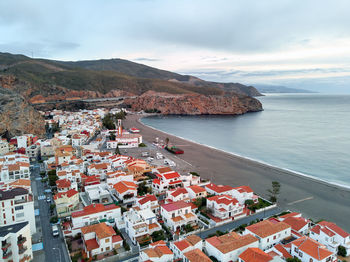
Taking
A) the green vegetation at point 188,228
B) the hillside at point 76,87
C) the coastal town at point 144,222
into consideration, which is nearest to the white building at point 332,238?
the coastal town at point 144,222

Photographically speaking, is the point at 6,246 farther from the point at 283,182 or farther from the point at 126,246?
the point at 283,182

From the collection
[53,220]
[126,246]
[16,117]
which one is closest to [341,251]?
[126,246]

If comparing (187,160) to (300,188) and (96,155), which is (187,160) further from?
(300,188)

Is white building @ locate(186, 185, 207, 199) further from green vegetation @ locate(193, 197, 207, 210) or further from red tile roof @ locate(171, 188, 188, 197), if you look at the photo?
red tile roof @ locate(171, 188, 188, 197)

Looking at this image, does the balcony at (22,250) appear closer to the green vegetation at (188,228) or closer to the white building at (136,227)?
the white building at (136,227)

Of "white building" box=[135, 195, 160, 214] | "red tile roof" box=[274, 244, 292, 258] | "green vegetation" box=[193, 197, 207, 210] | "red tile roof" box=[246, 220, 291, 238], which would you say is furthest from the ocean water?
"white building" box=[135, 195, 160, 214]

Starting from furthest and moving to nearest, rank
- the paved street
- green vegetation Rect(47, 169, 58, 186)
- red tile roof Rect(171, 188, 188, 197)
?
green vegetation Rect(47, 169, 58, 186) → red tile roof Rect(171, 188, 188, 197) → the paved street
